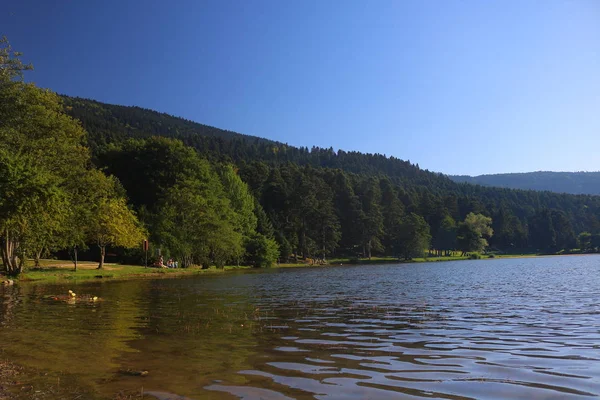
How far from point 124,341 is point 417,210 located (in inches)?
6047

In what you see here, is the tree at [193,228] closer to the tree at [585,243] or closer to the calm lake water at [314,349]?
the calm lake water at [314,349]

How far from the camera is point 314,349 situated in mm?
10398

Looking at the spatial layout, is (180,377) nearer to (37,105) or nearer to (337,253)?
(37,105)

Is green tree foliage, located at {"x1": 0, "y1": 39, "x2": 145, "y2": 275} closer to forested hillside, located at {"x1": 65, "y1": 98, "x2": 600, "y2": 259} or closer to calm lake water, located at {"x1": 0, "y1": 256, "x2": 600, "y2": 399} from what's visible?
calm lake water, located at {"x1": 0, "y1": 256, "x2": 600, "y2": 399}

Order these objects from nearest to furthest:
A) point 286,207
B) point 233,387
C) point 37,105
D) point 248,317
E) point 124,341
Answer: point 233,387 < point 124,341 < point 248,317 < point 37,105 < point 286,207

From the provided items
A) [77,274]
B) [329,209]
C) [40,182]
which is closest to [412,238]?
[329,209]

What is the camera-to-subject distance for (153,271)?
165 ft

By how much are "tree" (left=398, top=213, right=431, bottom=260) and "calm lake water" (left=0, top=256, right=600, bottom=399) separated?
108350 mm

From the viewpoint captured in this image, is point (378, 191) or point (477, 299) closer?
point (477, 299)

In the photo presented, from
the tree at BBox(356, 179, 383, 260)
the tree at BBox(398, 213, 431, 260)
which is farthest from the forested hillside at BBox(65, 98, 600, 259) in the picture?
the tree at BBox(356, 179, 383, 260)

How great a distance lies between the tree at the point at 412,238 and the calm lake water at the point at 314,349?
10835cm

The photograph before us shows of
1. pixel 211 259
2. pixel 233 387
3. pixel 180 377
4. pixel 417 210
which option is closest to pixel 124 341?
pixel 180 377

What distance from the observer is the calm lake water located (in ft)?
23.9

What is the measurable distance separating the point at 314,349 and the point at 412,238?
119555 mm
